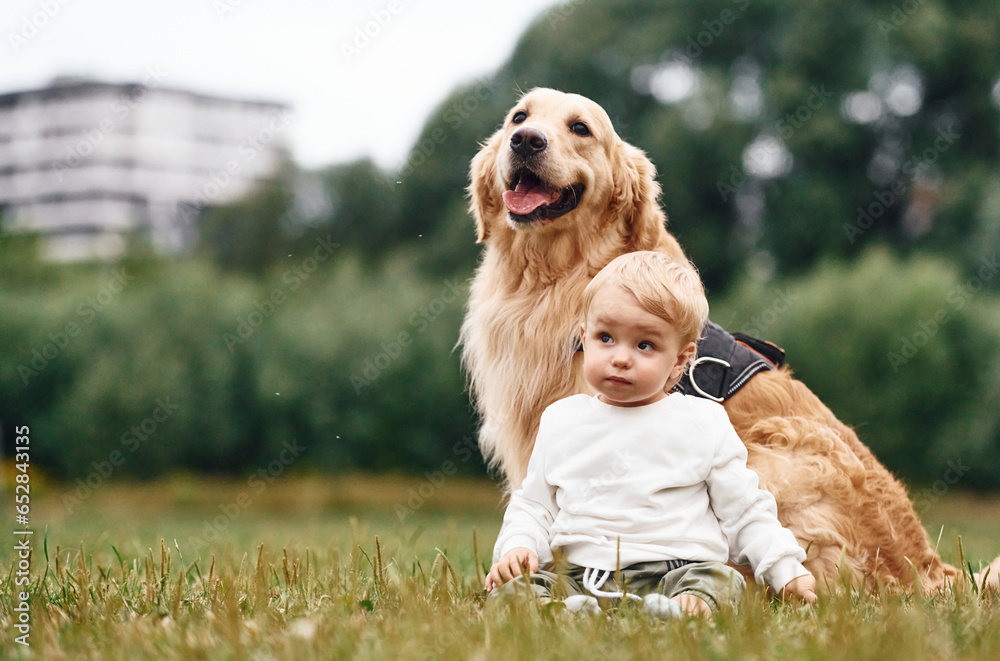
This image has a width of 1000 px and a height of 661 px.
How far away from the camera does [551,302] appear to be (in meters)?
3.96

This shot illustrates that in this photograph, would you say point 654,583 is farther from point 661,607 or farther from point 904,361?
point 904,361

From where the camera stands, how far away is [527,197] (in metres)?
4.11

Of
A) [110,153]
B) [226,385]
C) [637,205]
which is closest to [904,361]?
[637,205]

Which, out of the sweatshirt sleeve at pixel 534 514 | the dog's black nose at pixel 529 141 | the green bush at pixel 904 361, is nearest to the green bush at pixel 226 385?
the green bush at pixel 904 361

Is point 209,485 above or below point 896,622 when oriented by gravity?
below

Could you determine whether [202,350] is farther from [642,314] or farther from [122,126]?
[122,126]

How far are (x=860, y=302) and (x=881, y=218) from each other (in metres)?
6.92

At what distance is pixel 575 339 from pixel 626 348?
102cm

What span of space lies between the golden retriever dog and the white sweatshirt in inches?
21.1

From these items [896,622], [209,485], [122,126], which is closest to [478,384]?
[896,622]

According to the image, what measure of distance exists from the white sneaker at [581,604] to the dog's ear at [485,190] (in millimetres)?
2315

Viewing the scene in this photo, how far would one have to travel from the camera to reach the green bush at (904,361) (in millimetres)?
13164

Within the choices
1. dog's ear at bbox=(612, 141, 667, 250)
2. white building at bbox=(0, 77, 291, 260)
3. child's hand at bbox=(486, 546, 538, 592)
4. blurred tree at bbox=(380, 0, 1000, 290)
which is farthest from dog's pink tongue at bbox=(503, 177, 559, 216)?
white building at bbox=(0, 77, 291, 260)

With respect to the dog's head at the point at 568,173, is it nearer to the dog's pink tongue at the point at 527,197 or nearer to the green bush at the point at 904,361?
the dog's pink tongue at the point at 527,197
